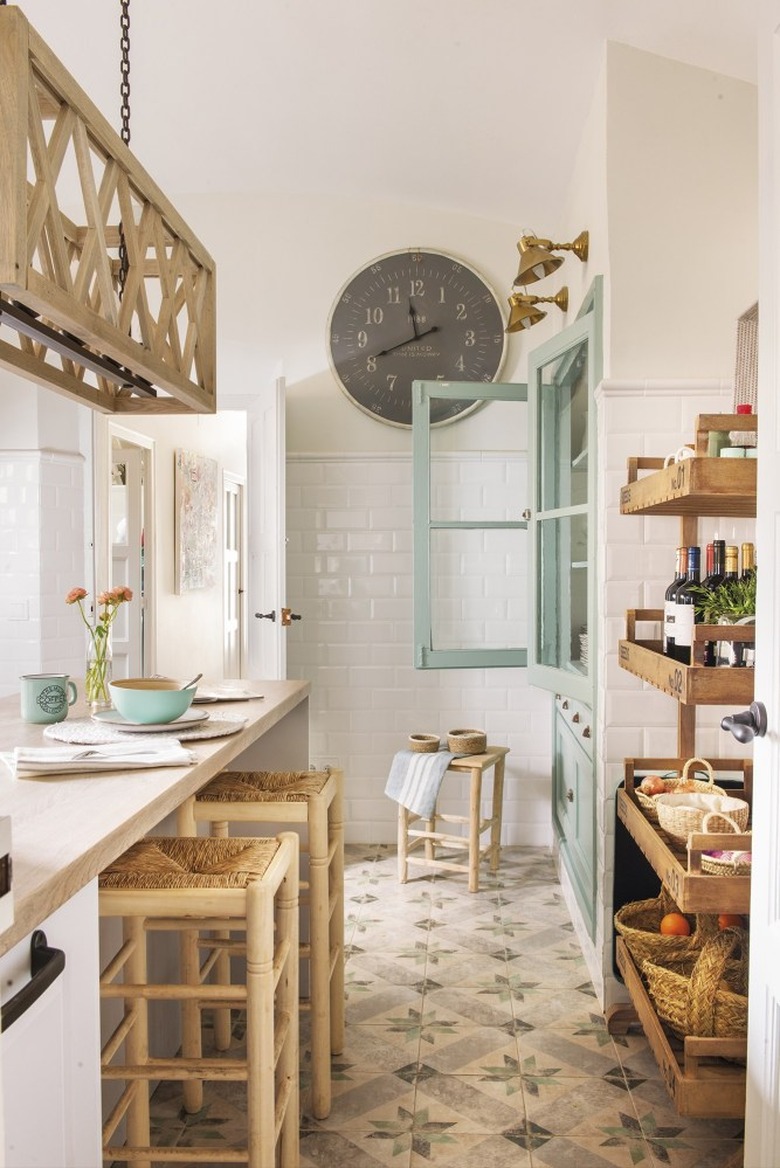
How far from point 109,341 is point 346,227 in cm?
287

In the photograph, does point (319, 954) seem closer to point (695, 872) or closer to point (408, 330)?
point (695, 872)

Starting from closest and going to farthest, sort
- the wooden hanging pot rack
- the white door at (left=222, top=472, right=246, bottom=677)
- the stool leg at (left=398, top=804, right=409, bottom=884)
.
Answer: the wooden hanging pot rack < the stool leg at (left=398, top=804, right=409, bottom=884) < the white door at (left=222, top=472, right=246, bottom=677)

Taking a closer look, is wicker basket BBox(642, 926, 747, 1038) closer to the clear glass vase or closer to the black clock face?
the clear glass vase

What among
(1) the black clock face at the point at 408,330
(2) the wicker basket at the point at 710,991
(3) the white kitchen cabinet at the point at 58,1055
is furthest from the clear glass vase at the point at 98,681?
(1) the black clock face at the point at 408,330

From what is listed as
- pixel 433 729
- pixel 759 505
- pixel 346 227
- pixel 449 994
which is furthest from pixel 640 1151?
pixel 346 227

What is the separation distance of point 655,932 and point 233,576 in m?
5.94

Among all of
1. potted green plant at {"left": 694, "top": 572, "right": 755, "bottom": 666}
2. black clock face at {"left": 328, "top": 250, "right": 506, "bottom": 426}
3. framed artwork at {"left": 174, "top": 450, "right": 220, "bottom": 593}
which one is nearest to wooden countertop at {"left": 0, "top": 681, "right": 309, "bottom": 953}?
potted green plant at {"left": 694, "top": 572, "right": 755, "bottom": 666}

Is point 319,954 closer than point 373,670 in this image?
Yes

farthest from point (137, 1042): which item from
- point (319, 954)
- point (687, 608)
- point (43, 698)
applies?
point (687, 608)

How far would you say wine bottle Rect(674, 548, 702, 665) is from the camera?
7.07ft

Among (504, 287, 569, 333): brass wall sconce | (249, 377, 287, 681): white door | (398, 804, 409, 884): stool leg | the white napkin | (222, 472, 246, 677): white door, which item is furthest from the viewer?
(222, 472, 246, 677): white door

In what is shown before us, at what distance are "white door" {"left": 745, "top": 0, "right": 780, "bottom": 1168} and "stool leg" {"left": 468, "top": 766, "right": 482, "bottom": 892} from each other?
225cm

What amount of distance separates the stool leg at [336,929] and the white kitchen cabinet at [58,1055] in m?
1.24

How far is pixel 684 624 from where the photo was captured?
217 centimetres
